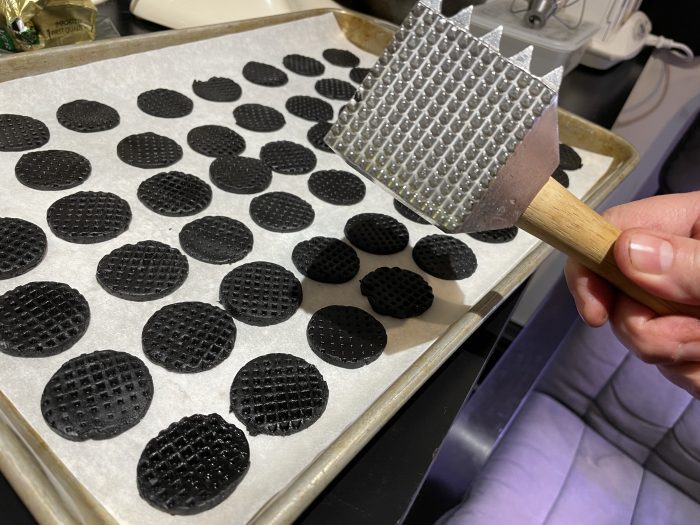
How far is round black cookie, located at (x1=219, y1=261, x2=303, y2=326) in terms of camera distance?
73 centimetres

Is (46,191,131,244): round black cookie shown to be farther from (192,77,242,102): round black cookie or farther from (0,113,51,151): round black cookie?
(192,77,242,102): round black cookie

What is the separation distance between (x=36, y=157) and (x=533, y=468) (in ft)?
3.31

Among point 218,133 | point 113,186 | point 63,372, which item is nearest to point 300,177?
point 218,133

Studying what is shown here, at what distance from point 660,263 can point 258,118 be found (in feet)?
2.71

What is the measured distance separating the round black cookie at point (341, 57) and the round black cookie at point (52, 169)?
74 centimetres

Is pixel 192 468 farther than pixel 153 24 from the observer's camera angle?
No

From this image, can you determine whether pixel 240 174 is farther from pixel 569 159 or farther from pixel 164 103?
pixel 569 159

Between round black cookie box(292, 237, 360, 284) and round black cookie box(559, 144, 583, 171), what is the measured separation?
606 millimetres

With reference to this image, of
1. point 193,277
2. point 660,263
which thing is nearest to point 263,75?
point 193,277

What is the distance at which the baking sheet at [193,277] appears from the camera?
0.56 meters

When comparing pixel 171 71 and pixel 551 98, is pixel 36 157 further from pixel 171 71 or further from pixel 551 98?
pixel 551 98

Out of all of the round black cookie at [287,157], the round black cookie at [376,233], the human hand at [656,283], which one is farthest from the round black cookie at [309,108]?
the human hand at [656,283]

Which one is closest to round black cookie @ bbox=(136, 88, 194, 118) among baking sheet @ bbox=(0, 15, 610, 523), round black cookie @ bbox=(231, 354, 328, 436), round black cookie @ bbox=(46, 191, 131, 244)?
baking sheet @ bbox=(0, 15, 610, 523)

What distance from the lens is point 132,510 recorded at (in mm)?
517
